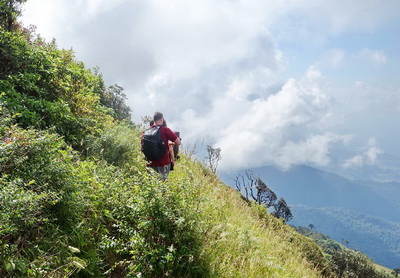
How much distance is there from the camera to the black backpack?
23.0ft

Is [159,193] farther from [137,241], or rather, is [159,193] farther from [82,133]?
[82,133]

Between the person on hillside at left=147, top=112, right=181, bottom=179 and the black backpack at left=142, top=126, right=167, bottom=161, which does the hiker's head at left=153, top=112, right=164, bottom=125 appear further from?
the black backpack at left=142, top=126, right=167, bottom=161

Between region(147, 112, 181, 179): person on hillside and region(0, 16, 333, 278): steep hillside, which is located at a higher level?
region(147, 112, 181, 179): person on hillside

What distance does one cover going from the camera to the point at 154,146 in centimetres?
700

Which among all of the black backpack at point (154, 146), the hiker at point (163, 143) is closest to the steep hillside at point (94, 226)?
the black backpack at point (154, 146)

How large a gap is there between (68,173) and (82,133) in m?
4.00

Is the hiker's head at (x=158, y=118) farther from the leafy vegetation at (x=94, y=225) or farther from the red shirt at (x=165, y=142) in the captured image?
the leafy vegetation at (x=94, y=225)

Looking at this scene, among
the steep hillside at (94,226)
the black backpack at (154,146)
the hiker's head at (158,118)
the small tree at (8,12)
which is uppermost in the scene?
the small tree at (8,12)

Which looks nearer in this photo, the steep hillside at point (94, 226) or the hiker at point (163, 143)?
the steep hillside at point (94, 226)

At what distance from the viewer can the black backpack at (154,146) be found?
23.0 ft

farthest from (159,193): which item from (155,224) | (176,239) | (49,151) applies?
(49,151)

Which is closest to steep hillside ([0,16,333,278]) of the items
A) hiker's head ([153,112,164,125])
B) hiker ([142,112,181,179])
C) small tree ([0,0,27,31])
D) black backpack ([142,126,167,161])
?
black backpack ([142,126,167,161])

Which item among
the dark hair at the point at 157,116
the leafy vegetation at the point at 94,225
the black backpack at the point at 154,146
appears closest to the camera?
the leafy vegetation at the point at 94,225

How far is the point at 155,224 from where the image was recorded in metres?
3.98
